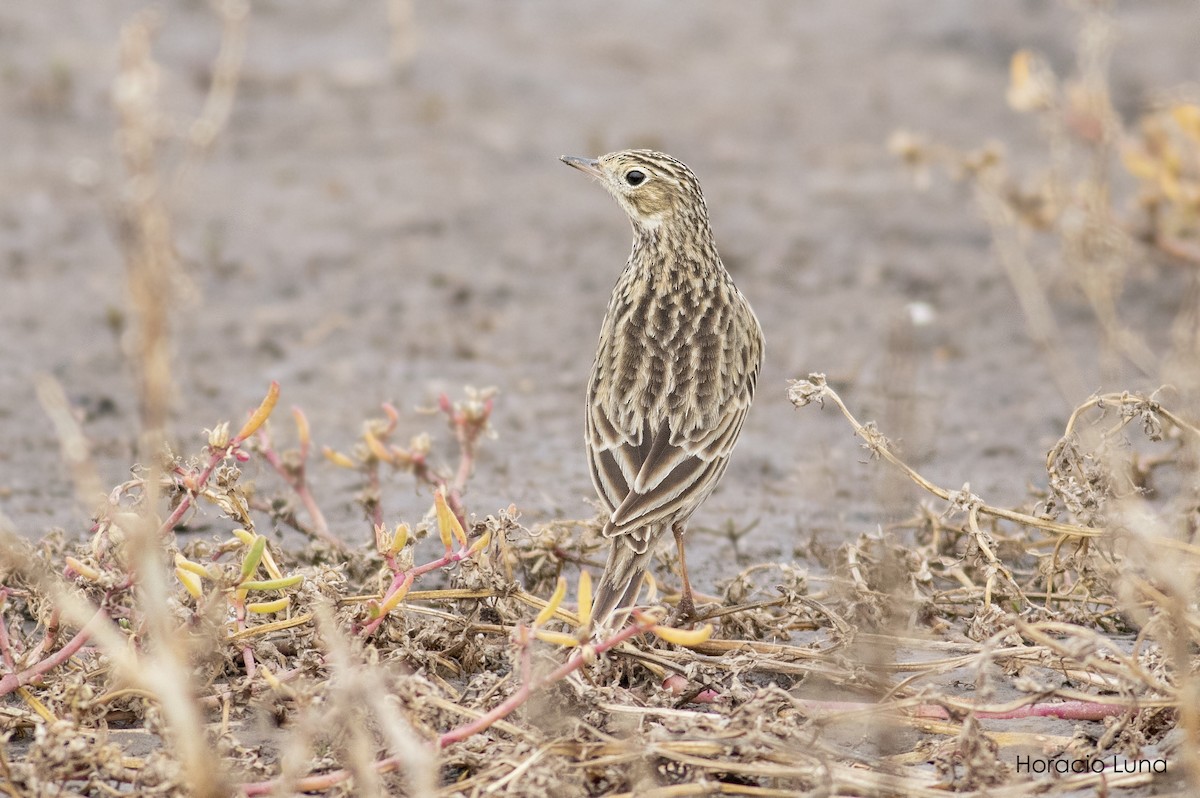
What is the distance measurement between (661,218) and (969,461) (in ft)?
6.55

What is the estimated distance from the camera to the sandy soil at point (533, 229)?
7160 millimetres

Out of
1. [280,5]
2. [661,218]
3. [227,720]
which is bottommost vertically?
[227,720]

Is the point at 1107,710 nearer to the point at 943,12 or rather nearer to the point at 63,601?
the point at 63,601

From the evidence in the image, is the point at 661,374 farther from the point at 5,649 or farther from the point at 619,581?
the point at 5,649

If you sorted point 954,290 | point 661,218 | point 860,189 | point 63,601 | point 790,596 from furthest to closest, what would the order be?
point 860,189 < point 954,290 < point 661,218 < point 790,596 < point 63,601

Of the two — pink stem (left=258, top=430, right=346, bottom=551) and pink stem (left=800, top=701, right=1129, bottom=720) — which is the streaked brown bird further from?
pink stem (left=258, top=430, right=346, bottom=551)

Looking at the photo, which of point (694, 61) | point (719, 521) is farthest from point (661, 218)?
point (694, 61)

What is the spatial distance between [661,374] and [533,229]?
4.51m

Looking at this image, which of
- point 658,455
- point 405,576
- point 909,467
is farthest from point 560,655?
point 909,467

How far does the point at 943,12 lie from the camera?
12.3 m

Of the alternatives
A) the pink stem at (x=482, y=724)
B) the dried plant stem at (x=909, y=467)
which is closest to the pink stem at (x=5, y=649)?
the pink stem at (x=482, y=724)

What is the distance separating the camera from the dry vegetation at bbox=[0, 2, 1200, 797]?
3.73 meters
